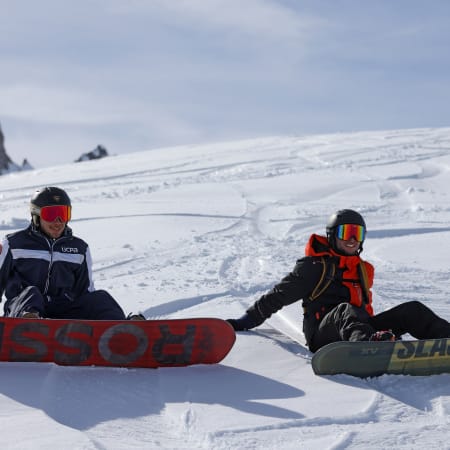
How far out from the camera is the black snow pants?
4488 millimetres

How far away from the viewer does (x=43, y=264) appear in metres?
4.97

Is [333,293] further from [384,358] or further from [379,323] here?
[384,358]

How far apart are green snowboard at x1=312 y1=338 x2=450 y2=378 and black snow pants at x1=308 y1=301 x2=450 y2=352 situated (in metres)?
0.29

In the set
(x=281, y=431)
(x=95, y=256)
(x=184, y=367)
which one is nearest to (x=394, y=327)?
(x=184, y=367)

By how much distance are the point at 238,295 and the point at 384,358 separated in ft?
9.45

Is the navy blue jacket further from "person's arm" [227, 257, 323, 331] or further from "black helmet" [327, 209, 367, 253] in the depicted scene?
"black helmet" [327, 209, 367, 253]

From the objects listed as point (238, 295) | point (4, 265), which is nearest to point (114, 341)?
point (4, 265)

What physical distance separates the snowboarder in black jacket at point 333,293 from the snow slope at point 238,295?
0.25 meters

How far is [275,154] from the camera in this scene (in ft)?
78.6

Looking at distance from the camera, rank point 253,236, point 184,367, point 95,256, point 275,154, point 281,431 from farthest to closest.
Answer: point 275,154
point 253,236
point 95,256
point 184,367
point 281,431

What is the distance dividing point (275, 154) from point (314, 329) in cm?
1940

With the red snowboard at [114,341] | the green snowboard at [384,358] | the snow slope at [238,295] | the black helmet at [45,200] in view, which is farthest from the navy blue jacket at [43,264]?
the green snowboard at [384,358]

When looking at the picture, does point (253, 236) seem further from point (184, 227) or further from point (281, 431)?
point (281, 431)

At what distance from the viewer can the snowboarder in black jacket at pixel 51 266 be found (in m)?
4.87
